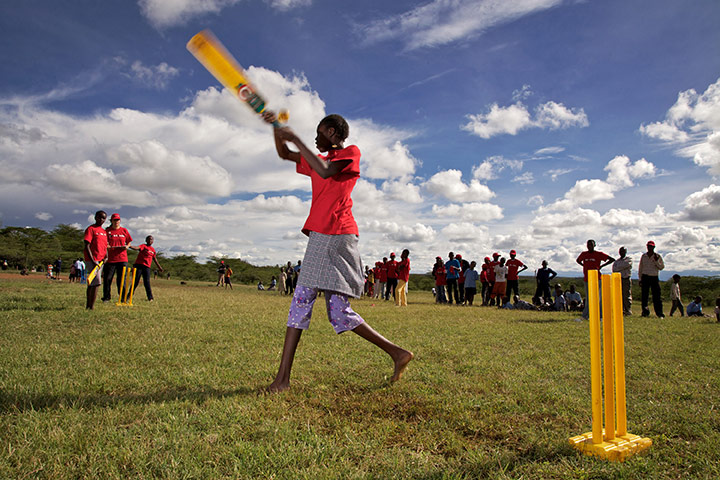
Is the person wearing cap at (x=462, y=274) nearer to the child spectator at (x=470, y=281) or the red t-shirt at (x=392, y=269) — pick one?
the child spectator at (x=470, y=281)

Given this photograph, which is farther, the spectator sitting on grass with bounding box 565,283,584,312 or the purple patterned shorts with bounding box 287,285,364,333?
the spectator sitting on grass with bounding box 565,283,584,312

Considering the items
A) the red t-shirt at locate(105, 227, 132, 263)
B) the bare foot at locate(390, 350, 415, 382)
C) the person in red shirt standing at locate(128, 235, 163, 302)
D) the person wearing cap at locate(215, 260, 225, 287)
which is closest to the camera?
the bare foot at locate(390, 350, 415, 382)

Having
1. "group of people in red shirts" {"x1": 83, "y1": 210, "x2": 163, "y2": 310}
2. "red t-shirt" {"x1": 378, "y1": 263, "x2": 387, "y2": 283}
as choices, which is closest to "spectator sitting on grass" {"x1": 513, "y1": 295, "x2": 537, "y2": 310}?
"red t-shirt" {"x1": 378, "y1": 263, "x2": 387, "y2": 283}

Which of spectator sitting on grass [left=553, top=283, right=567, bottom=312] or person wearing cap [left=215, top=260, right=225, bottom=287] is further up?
person wearing cap [left=215, top=260, right=225, bottom=287]

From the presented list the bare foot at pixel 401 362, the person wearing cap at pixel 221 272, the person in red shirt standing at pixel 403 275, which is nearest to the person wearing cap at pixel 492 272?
the person in red shirt standing at pixel 403 275

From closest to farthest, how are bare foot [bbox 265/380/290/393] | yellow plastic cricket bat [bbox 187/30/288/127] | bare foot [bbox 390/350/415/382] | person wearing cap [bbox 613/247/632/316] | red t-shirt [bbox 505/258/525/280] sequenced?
yellow plastic cricket bat [bbox 187/30/288/127] → bare foot [bbox 265/380/290/393] → bare foot [bbox 390/350/415/382] → person wearing cap [bbox 613/247/632/316] → red t-shirt [bbox 505/258/525/280]

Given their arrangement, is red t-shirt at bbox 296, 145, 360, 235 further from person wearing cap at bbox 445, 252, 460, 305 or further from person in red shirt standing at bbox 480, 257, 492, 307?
person in red shirt standing at bbox 480, 257, 492, 307

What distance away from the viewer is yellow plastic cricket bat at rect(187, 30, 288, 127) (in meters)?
3.09

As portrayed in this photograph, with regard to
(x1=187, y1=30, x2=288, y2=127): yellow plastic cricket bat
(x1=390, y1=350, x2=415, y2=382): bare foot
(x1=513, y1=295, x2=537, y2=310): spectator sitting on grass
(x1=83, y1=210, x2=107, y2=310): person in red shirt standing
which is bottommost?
(x1=390, y1=350, x2=415, y2=382): bare foot

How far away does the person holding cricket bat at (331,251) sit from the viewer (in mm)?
3607

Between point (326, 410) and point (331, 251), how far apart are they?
1.21 metres

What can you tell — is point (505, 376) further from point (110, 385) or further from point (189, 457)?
point (110, 385)

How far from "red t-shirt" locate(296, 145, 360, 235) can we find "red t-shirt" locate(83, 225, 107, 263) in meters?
7.54

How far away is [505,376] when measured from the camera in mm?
4367
